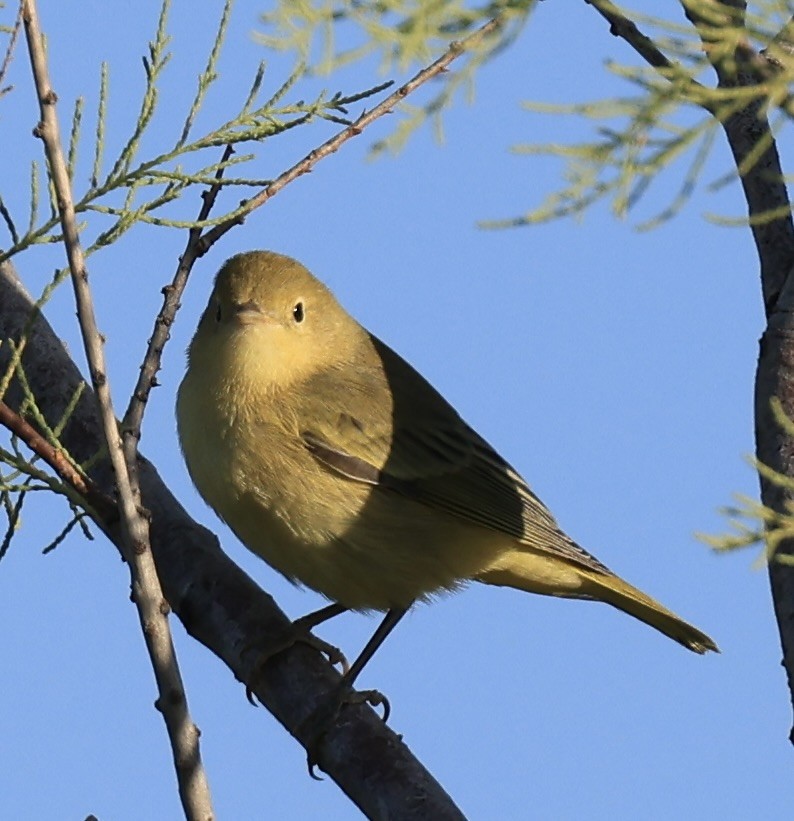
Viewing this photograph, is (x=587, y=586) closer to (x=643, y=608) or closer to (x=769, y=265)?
(x=643, y=608)

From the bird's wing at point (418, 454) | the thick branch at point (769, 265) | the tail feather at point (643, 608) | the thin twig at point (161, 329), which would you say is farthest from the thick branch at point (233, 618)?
the tail feather at point (643, 608)

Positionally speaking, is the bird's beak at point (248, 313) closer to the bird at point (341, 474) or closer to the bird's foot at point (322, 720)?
the bird at point (341, 474)

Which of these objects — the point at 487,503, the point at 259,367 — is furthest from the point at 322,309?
the point at 487,503

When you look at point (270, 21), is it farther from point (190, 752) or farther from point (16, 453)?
point (190, 752)

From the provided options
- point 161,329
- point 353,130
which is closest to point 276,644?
point 161,329

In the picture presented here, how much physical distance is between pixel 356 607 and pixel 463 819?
1812 mm

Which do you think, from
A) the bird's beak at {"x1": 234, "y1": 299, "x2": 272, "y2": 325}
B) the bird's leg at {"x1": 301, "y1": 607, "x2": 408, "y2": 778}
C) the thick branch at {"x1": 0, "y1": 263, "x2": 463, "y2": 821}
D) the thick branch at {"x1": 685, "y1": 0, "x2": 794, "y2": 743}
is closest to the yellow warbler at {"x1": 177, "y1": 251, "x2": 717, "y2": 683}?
the bird's beak at {"x1": 234, "y1": 299, "x2": 272, "y2": 325}

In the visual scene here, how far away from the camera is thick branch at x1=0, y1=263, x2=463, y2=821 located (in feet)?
11.9

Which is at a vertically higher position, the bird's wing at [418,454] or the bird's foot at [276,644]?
the bird's wing at [418,454]

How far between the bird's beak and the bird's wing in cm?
37

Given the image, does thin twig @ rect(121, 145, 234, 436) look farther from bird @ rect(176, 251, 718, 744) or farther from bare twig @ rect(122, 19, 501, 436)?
bird @ rect(176, 251, 718, 744)

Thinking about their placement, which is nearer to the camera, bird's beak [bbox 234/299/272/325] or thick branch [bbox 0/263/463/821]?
thick branch [bbox 0/263/463/821]

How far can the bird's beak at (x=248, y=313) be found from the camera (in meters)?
5.08

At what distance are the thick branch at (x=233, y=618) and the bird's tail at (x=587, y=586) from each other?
129cm
